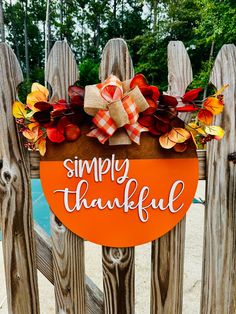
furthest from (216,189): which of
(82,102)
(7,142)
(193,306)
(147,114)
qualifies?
(193,306)

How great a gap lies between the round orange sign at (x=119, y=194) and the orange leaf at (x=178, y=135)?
70 millimetres

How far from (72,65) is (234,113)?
526 millimetres

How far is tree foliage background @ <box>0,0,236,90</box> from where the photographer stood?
14016 mm

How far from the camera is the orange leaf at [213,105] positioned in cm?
79

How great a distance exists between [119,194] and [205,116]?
0.35 m

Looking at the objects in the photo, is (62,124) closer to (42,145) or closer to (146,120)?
(42,145)

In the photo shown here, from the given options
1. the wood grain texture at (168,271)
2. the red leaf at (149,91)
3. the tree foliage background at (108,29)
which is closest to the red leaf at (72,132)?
the red leaf at (149,91)

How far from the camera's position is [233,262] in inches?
37.7

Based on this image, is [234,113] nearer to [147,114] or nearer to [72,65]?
[147,114]

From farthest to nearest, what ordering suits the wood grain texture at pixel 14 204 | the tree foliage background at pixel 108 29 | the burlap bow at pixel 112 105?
the tree foliage background at pixel 108 29 < the wood grain texture at pixel 14 204 < the burlap bow at pixel 112 105

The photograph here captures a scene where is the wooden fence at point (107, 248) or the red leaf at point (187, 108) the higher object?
the red leaf at point (187, 108)

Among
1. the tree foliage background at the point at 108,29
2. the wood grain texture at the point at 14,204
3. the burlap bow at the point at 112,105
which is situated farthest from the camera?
the tree foliage background at the point at 108,29

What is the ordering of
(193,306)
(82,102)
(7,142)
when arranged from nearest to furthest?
(82,102)
(7,142)
(193,306)

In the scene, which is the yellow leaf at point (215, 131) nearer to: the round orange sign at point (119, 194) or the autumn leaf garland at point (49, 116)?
the round orange sign at point (119, 194)
